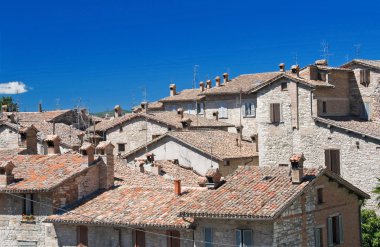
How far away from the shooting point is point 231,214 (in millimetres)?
24938

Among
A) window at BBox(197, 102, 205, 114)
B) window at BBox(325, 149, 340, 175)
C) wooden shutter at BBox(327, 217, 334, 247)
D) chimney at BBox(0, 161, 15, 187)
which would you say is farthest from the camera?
window at BBox(197, 102, 205, 114)

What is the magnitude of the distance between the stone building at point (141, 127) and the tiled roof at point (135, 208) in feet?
66.0

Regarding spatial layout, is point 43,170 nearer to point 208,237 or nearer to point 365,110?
point 208,237

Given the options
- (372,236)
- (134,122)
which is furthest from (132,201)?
(134,122)

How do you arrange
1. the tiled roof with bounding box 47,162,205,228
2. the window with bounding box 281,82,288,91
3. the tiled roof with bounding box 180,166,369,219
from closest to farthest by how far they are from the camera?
the tiled roof with bounding box 180,166,369,219, the tiled roof with bounding box 47,162,205,228, the window with bounding box 281,82,288,91

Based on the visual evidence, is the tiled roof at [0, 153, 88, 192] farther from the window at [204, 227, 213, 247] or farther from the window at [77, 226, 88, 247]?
the window at [204, 227, 213, 247]

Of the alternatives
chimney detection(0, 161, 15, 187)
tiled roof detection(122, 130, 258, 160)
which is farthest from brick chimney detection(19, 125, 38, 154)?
tiled roof detection(122, 130, 258, 160)

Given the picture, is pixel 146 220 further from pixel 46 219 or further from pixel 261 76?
pixel 261 76

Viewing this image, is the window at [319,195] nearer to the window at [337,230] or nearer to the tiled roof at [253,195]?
the tiled roof at [253,195]

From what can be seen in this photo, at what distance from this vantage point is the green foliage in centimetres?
3412

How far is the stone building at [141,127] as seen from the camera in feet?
175

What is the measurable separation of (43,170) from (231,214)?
38.3 ft

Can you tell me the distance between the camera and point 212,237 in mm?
26219

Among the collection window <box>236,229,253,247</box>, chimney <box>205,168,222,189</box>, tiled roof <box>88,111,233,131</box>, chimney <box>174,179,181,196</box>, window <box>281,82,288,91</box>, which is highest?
window <box>281,82,288,91</box>
